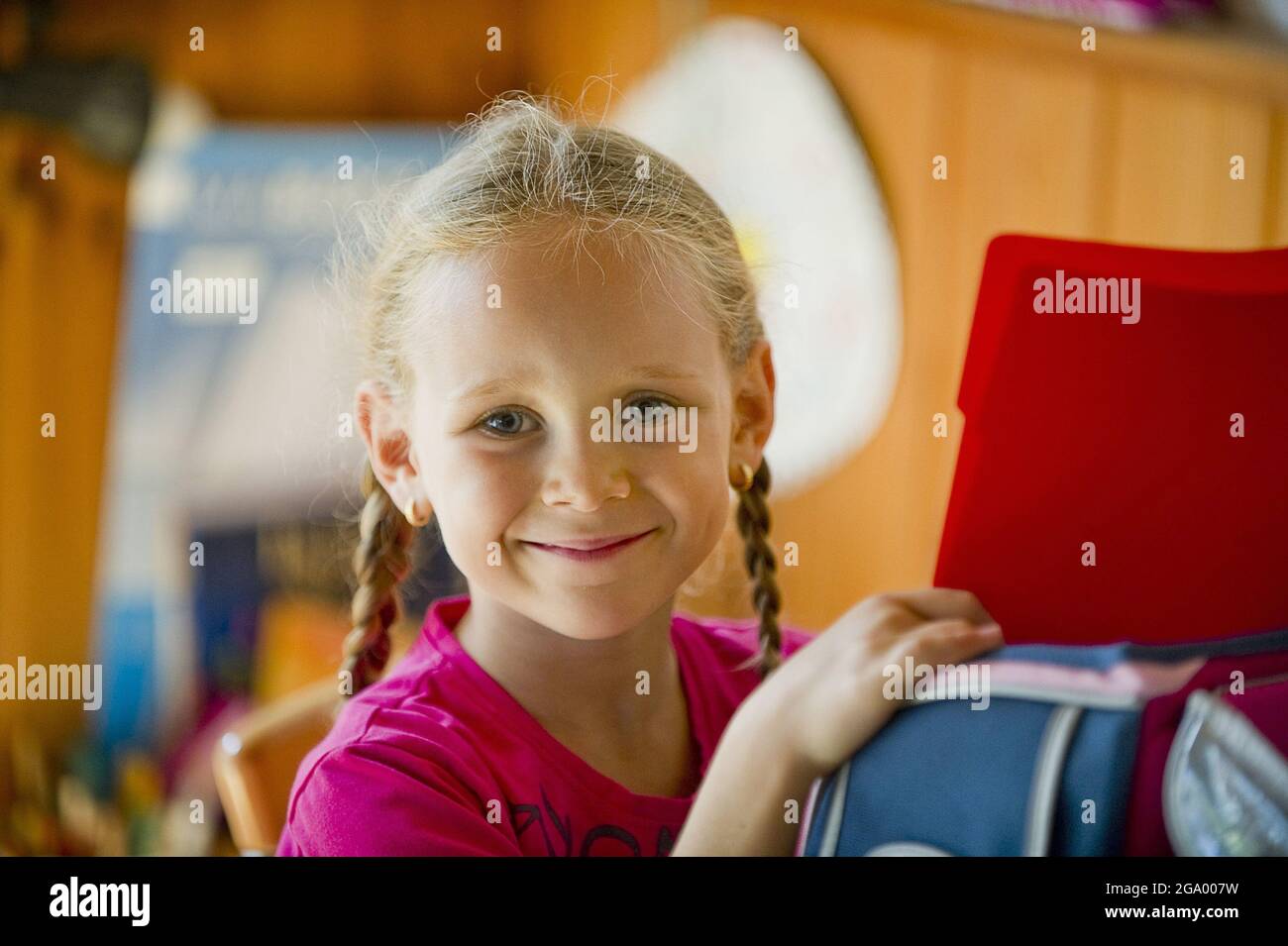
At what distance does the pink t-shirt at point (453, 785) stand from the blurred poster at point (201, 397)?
46cm

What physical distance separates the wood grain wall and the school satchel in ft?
0.42

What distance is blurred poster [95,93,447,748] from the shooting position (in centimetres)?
108

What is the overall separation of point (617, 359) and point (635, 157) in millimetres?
101

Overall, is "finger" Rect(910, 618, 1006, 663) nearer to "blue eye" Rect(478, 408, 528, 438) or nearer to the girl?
the girl

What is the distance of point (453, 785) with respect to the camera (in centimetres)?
53

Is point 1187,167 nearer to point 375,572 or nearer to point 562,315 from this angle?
point 562,315

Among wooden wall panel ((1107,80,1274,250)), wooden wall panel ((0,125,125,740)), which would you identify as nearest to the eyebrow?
wooden wall panel ((1107,80,1274,250))

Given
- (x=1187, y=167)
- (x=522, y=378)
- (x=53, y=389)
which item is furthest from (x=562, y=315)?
(x=53, y=389)

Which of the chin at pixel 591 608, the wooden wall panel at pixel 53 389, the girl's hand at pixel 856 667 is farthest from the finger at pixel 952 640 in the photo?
the wooden wall panel at pixel 53 389

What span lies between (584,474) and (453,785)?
0.44 ft

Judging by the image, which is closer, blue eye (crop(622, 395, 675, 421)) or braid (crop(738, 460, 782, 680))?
blue eye (crop(622, 395, 675, 421))

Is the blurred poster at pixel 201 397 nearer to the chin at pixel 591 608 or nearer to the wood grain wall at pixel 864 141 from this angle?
the wood grain wall at pixel 864 141

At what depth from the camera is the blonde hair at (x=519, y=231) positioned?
1.79 ft

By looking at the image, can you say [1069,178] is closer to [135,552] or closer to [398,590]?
[398,590]
